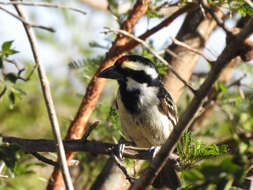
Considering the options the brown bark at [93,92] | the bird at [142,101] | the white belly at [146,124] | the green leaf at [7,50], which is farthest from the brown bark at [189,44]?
the green leaf at [7,50]

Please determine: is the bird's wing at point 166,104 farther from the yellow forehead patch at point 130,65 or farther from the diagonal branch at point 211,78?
the diagonal branch at point 211,78

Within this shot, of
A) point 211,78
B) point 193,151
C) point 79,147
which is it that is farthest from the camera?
point 79,147

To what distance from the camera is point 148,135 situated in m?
3.03

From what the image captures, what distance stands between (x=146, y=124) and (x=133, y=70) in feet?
1.27

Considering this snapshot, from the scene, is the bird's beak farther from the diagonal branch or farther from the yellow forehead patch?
the diagonal branch

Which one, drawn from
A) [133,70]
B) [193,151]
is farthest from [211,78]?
[133,70]

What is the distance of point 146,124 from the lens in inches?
117

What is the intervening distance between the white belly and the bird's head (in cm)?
18

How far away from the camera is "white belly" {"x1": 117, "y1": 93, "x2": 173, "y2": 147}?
2.97 meters

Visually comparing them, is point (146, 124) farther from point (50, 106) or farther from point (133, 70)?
point (50, 106)

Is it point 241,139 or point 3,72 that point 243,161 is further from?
→ point 3,72

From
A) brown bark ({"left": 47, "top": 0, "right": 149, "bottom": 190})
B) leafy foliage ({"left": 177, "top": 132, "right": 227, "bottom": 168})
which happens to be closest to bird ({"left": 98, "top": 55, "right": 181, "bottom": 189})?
brown bark ({"left": 47, "top": 0, "right": 149, "bottom": 190})

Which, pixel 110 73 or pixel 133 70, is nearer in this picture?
pixel 110 73

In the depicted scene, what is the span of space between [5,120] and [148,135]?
5.39 ft
